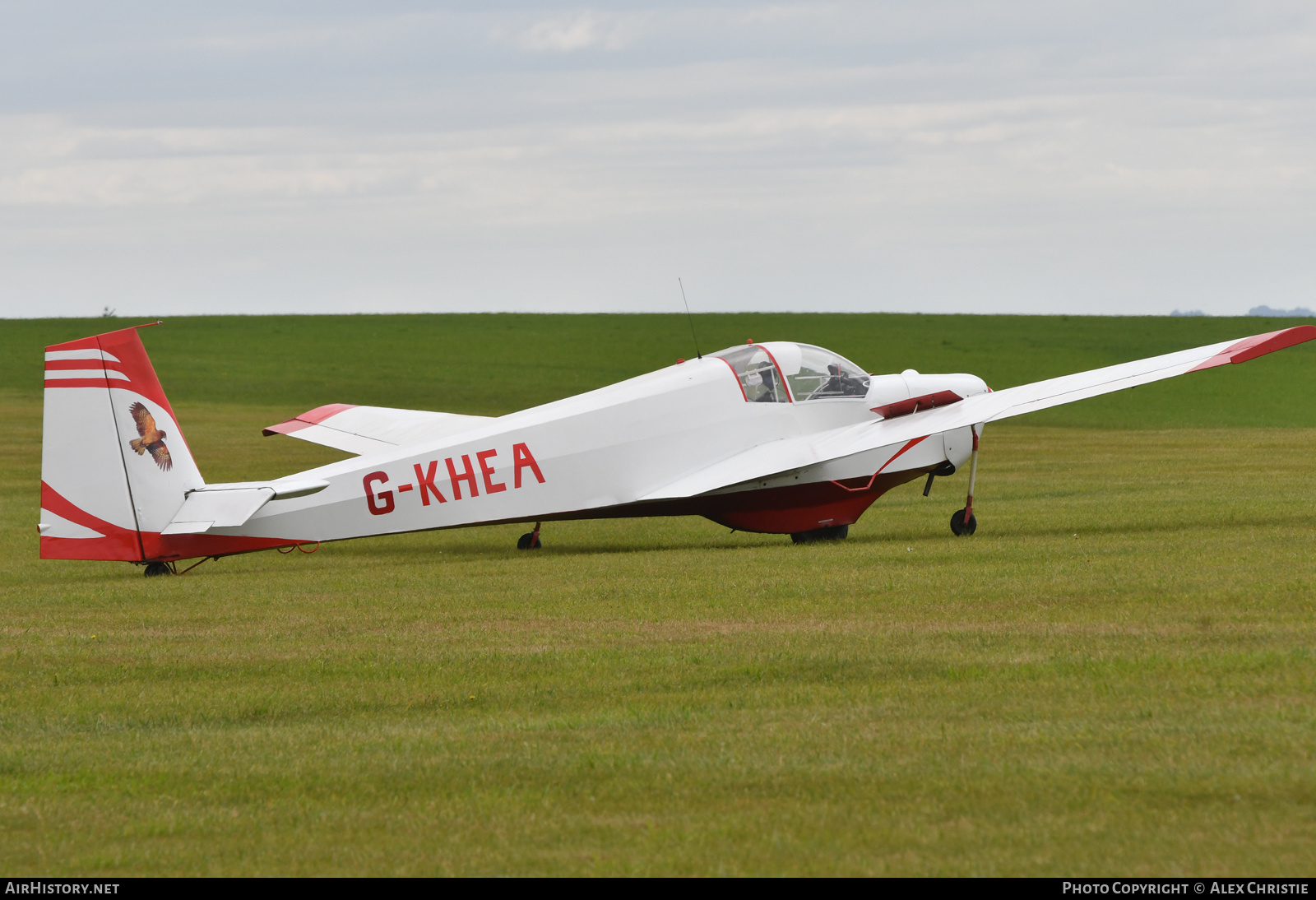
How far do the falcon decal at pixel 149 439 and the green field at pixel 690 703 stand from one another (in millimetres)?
1257

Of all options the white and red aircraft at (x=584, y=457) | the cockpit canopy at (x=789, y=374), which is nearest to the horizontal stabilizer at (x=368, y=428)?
the white and red aircraft at (x=584, y=457)

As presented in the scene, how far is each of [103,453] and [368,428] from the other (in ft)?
20.9

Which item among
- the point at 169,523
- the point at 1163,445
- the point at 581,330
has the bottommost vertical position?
the point at 1163,445

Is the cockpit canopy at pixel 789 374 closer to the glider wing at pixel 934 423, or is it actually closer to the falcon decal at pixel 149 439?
the glider wing at pixel 934 423

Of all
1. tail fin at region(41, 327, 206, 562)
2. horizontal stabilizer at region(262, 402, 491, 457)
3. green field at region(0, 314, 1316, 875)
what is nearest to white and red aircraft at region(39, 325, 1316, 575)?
tail fin at region(41, 327, 206, 562)

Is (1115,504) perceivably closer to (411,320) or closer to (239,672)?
(239,672)

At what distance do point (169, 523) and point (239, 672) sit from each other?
477 cm

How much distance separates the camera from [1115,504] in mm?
18734

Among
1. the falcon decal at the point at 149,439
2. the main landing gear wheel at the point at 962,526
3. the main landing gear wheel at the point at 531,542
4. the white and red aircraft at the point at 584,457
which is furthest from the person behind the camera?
the main landing gear wheel at the point at 531,542

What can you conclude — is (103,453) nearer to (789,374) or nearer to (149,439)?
(149,439)

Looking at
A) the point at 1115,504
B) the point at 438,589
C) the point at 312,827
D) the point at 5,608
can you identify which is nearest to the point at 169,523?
the point at 5,608

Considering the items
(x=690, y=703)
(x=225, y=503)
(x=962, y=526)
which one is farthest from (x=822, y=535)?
(x=690, y=703)

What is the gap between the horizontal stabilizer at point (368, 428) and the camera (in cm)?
1873

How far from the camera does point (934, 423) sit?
16.1 metres
